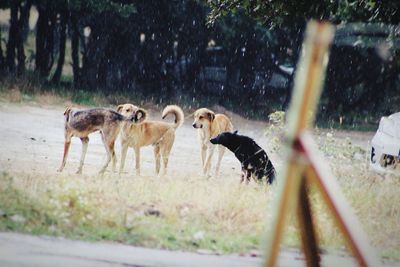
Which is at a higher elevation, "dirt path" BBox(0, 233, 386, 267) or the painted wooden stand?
the painted wooden stand

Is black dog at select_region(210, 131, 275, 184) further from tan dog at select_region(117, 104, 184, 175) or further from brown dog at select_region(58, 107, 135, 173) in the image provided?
brown dog at select_region(58, 107, 135, 173)

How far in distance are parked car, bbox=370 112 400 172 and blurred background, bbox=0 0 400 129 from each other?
1018 cm

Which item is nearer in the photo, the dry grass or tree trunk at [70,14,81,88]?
the dry grass

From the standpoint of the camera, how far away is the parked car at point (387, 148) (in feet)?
34.3

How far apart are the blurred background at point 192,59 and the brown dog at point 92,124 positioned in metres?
10.5

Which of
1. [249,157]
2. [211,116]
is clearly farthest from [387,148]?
[211,116]

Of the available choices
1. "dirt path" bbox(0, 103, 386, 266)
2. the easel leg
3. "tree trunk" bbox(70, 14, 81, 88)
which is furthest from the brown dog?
"tree trunk" bbox(70, 14, 81, 88)

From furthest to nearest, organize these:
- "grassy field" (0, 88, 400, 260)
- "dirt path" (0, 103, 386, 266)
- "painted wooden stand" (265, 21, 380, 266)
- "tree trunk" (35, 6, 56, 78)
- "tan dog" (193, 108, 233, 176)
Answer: "tree trunk" (35, 6, 56, 78) < "tan dog" (193, 108, 233, 176) < "grassy field" (0, 88, 400, 260) < "dirt path" (0, 103, 386, 266) < "painted wooden stand" (265, 21, 380, 266)

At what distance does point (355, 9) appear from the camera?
36.9ft

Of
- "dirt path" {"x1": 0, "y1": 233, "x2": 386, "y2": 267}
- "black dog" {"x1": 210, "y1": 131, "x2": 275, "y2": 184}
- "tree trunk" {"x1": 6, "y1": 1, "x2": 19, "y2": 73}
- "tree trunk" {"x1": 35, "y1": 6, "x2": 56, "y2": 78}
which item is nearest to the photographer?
"dirt path" {"x1": 0, "y1": 233, "x2": 386, "y2": 267}

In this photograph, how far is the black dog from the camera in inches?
398

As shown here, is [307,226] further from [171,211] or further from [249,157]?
[249,157]

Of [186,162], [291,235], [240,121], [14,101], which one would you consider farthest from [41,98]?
[291,235]

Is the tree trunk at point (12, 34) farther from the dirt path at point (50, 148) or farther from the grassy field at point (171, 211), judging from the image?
the grassy field at point (171, 211)
